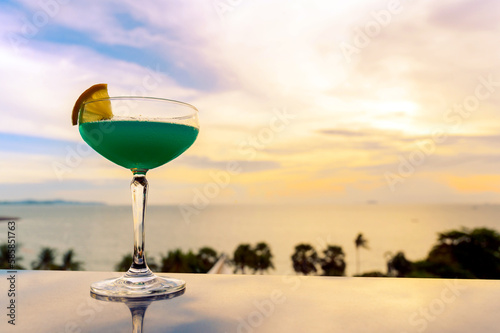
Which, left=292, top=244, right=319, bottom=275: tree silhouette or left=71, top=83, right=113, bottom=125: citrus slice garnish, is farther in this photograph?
left=292, top=244, right=319, bottom=275: tree silhouette

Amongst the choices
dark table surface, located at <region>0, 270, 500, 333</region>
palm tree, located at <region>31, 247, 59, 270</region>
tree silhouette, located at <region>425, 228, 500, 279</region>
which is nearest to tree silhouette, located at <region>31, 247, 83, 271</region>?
palm tree, located at <region>31, 247, 59, 270</region>

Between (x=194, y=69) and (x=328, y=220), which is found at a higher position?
(x=194, y=69)

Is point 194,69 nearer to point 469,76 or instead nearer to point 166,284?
point 469,76

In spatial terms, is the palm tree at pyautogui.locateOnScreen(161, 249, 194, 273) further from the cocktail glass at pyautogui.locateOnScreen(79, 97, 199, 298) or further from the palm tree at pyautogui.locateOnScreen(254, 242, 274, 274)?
the cocktail glass at pyautogui.locateOnScreen(79, 97, 199, 298)

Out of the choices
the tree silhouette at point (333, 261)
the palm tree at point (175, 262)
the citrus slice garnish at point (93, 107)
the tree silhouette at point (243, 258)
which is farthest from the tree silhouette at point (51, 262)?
the citrus slice garnish at point (93, 107)

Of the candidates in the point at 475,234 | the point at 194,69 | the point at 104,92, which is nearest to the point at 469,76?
the point at 475,234

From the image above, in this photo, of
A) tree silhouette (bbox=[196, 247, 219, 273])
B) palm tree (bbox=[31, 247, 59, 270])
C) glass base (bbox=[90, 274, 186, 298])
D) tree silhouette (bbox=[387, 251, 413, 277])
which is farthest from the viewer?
tree silhouette (bbox=[196, 247, 219, 273])
